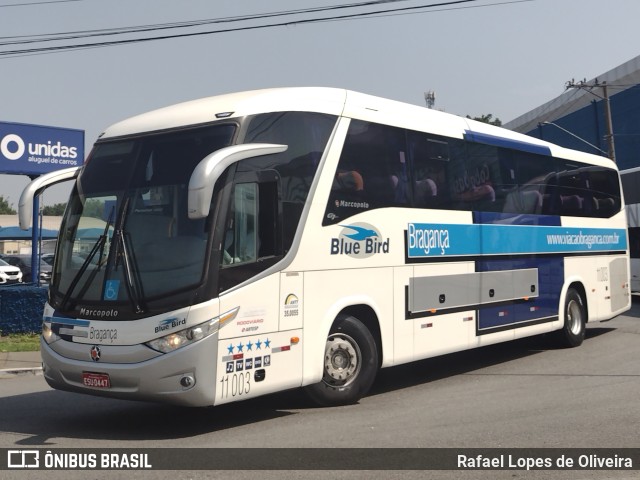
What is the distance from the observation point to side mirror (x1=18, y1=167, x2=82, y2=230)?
811 cm

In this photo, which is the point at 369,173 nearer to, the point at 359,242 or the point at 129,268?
the point at 359,242

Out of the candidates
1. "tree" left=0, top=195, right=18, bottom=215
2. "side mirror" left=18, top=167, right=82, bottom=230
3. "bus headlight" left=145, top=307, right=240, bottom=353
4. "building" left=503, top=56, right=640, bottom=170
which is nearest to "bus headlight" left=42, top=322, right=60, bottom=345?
"side mirror" left=18, top=167, right=82, bottom=230

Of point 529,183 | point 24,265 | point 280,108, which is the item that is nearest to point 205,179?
point 280,108

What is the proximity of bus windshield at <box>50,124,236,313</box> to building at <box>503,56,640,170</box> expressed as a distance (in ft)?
105

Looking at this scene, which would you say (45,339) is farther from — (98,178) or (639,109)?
(639,109)

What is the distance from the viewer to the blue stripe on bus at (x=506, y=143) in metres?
11.5

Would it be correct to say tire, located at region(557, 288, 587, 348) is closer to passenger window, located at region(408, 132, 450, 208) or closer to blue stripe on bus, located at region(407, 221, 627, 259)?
blue stripe on bus, located at region(407, 221, 627, 259)

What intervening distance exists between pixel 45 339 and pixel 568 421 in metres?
5.47

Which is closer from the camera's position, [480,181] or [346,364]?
[346,364]

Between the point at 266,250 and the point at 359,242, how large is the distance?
1.52 m

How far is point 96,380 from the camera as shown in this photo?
24.6 ft

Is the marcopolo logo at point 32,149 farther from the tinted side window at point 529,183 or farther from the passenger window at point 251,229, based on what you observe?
the passenger window at point 251,229

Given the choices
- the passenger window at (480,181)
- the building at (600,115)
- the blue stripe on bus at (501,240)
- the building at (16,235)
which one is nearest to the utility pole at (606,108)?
the building at (600,115)

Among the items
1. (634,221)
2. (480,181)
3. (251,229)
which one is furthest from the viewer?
(634,221)
